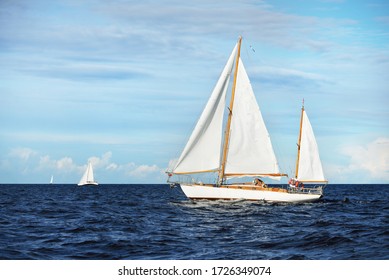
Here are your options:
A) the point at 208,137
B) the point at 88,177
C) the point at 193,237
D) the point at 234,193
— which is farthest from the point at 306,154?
the point at 88,177

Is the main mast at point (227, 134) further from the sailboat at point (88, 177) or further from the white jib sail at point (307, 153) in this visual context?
the sailboat at point (88, 177)

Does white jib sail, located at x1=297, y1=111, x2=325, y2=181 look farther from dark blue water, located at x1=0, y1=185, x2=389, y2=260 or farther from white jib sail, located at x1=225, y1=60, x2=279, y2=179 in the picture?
dark blue water, located at x1=0, y1=185, x2=389, y2=260

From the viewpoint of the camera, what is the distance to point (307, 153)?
2427 inches

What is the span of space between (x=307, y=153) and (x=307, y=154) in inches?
4.7

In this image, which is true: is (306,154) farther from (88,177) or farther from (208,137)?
(88,177)

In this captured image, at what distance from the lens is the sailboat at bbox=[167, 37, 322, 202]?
5378 centimetres

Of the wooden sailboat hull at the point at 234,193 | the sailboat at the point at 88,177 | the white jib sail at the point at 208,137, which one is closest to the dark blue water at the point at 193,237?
the white jib sail at the point at 208,137

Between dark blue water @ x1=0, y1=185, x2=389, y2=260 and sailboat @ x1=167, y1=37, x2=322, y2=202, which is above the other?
sailboat @ x1=167, y1=37, x2=322, y2=202

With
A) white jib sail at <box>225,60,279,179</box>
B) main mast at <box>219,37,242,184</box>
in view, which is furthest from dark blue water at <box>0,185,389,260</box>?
white jib sail at <box>225,60,279,179</box>

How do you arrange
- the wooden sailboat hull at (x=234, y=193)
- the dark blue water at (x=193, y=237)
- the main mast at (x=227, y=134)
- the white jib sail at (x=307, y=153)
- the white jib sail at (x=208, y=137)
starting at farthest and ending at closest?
1. the white jib sail at (x=307, y=153)
2. the main mast at (x=227, y=134)
3. the wooden sailboat hull at (x=234, y=193)
4. the white jib sail at (x=208, y=137)
5. the dark blue water at (x=193, y=237)

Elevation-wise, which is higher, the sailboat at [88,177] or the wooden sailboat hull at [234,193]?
the sailboat at [88,177]

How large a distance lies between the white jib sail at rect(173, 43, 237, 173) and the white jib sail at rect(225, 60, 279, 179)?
228 centimetres

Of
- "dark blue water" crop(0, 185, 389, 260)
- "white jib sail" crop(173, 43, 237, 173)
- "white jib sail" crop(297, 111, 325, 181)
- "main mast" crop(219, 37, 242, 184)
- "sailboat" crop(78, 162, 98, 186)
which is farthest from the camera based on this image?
"sailboat" crop(78, 162, 98, 186)

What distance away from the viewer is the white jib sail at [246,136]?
5578 centimetres
